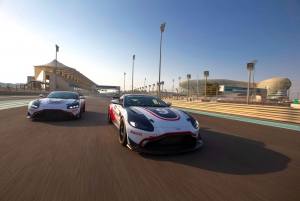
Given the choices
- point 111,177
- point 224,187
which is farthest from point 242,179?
point 111,177

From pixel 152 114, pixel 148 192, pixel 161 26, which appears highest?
pixel 161 26

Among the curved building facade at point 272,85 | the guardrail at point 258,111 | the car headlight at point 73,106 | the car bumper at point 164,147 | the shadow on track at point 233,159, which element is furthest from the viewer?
the curved building facade at point 272,85

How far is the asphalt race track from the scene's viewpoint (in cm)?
207

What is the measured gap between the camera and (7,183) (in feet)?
7.25

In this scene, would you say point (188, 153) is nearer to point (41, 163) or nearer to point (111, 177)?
point (111, 177)

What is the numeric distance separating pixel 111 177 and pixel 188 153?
1625mm

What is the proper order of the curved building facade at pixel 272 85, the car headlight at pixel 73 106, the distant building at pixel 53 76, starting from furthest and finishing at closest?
the distant building at pixel 53 76
the curved building facade at pixel 272 85
the car headlight at pixel 73 106

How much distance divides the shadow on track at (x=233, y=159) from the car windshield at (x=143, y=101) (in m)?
1.76

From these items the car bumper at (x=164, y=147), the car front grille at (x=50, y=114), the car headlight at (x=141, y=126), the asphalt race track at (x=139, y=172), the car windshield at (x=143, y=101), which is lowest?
the asphalt race track at (x=139, y=172)

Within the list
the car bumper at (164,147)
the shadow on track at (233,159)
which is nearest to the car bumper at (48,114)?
the car bumper at (164,147)

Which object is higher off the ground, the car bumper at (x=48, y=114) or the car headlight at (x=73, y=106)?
the car headlight at (x=73, y=106)

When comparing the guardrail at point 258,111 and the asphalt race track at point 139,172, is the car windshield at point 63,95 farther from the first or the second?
the guardrail at point 258,111

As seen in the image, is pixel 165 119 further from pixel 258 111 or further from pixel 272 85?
pixel 272 85

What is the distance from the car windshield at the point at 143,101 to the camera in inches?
195
